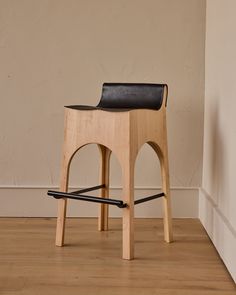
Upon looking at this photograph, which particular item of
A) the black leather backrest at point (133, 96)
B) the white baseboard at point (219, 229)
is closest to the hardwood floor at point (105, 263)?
the white baseboard at point (219, 229)

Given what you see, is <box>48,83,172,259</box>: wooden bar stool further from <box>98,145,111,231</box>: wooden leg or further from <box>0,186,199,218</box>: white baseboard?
<box>0,186,199,218</box>: white baseboard

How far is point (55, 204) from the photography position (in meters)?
2.23

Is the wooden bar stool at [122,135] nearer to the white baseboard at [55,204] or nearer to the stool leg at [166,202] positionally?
the stool leg at [166,202]

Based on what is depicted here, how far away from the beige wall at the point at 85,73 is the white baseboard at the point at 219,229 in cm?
13

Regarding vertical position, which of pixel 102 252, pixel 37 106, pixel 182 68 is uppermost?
pixel 182 68

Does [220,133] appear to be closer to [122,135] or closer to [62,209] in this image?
[122,135]

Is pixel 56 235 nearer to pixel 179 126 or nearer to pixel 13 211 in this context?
pixel 13 211

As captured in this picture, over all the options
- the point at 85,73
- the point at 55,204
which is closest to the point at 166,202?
the point at 55,204

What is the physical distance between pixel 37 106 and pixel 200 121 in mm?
720

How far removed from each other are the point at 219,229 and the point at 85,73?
91 cm

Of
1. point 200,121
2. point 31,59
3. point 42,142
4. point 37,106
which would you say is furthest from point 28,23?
point 200,121

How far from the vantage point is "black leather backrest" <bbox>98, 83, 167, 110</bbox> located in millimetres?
1887

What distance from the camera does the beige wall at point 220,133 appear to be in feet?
5.16

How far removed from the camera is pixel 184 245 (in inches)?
72.1
